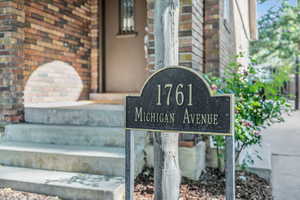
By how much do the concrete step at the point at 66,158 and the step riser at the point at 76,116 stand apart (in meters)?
0.37

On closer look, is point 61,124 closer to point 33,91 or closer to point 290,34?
point 33,91

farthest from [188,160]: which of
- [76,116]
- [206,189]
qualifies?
[76,116]

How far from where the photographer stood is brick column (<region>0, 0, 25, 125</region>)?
3.27 metres

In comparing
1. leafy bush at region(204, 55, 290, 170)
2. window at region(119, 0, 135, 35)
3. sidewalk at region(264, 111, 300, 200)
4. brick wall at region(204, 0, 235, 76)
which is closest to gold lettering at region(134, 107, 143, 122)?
leafy bush at region(204, 55, 290, 170)

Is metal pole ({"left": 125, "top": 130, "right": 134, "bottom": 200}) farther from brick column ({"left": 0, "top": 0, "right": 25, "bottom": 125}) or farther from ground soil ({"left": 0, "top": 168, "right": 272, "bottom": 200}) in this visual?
brick column ({"left": 0, "top": 0, "right": 25, "bottom": 125})

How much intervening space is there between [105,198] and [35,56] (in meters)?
2.50

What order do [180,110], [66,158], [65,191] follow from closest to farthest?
[180,110], [65,191], [66,158]

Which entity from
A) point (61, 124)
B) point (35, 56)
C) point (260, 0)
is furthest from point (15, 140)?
point (260, 0)

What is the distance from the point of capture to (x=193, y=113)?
1632 millimetres

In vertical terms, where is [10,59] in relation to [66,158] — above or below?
above

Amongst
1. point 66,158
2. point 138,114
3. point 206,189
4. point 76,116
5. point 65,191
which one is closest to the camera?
point 138,114

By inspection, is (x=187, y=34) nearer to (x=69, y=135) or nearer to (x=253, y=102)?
(x=253, y=102)

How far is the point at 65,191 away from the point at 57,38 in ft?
8.87

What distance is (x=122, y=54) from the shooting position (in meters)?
5.21
